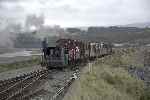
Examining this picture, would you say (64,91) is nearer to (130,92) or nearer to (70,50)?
(130,92)

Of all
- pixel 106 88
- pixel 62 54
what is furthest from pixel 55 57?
pixel 106 88

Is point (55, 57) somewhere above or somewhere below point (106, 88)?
above

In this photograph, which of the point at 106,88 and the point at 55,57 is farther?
the point at 55,57

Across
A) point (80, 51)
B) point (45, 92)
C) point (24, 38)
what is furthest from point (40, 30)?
point (24, 38)

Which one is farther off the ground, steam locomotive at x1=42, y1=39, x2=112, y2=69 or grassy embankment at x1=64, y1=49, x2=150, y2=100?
steam locomotive at x1=42, y1=39, x2=112, y2=69

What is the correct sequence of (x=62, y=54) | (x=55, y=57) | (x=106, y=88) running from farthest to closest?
(x=55, y=57) → (x=62, y=54) → (x=106, y=88)

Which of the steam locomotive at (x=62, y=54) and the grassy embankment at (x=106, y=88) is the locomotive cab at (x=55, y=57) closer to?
the steam locomotive at (x=62, y=54)

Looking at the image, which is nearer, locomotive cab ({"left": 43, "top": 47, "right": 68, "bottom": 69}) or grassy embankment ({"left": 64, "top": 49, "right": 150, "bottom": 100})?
grassy embankment ({"left": 64, "top": 49, "right": 150, "bottom": 100})

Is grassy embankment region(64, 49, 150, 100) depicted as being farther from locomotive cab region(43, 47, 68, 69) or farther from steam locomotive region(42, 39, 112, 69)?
steam locomotive region(42, 39, 112, 69)

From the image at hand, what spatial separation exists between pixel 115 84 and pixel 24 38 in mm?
155762

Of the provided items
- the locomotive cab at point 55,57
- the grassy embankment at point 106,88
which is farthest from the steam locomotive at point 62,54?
the grassy embankment at point 106,88

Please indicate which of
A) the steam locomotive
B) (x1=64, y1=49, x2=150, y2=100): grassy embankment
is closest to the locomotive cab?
the steam locomotive

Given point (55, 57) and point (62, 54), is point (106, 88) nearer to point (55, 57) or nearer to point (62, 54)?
point (62, 54)

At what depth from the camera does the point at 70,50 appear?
33.9 metres
